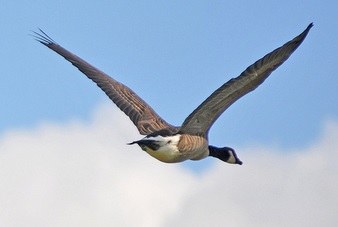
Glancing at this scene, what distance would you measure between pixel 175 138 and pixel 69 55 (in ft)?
12.5

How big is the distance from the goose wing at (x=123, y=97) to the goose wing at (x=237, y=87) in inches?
30.6

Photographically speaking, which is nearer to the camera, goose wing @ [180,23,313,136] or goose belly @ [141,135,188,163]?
goose wing @ [180,23,313,136]

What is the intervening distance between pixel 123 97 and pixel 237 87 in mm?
3368

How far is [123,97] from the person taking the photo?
20250 millimetres

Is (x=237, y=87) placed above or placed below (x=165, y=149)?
above

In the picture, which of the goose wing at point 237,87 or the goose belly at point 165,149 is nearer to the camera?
the goose wing at point 237,87

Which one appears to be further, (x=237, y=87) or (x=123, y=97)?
(x=123, y=97)

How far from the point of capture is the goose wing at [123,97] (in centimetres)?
1922

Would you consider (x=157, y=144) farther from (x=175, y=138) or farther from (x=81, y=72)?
(x=81, y=72)

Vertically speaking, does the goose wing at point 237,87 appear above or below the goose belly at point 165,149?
above

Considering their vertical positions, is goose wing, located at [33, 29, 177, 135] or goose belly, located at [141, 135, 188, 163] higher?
goose wing, located at [33, 29, 177, 135]

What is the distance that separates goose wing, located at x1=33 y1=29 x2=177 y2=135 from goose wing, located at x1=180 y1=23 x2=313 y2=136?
0.78 meters

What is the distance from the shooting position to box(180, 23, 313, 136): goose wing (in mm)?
17062

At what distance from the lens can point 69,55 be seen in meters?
20.9
